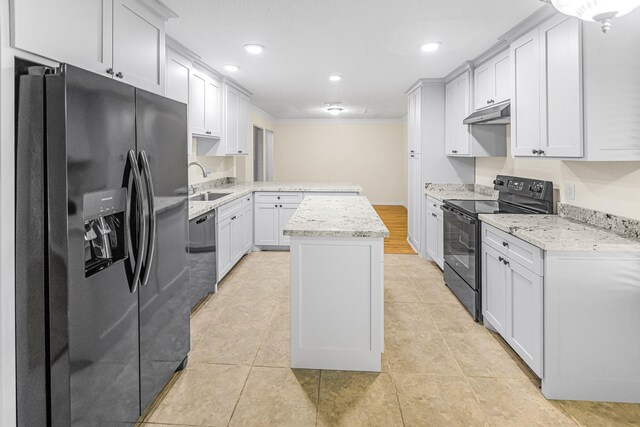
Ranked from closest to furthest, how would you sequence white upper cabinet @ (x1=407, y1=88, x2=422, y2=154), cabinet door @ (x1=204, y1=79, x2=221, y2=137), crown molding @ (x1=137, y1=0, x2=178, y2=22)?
1. crown molding @ (x1=137, y1=0, x2=178, y2=22)
2. cabinet door @ (x1=204, y1=79, x2=221, y2=137)
3. white upper cabinet @ (x1=407, y1=88, x2=422, y2=154)

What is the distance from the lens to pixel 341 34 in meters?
3.13

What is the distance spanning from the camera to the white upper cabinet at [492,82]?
331cm

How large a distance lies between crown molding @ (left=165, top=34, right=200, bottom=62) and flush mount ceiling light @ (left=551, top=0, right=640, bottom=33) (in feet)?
9.25

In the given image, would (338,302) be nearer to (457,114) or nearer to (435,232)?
(435,232)

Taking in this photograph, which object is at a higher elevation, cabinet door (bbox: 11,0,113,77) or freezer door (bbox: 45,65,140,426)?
cabinet door (bbox: 11,0,113,77)

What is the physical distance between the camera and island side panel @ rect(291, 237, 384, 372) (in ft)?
7.51

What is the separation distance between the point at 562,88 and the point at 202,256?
291 cm

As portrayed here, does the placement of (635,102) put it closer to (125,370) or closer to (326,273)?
(326,273)

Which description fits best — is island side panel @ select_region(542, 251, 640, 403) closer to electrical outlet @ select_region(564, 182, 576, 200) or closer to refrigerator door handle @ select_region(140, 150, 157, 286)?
electrical outlet @ select_region(564, 182, 576, 200)

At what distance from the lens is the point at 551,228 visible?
2.38 meters

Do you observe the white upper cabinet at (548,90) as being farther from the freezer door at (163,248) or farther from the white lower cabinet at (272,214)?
the white lower cabinet at (272,214)

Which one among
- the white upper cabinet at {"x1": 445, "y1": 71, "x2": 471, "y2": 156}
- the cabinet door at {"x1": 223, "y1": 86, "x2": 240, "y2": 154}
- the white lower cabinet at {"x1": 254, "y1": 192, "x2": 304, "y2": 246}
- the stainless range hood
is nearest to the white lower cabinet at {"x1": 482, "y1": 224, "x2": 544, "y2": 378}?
the stainless range hood

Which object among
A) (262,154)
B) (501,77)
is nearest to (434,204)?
(501,77)

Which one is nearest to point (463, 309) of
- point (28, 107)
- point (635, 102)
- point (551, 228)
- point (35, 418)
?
point (551, 228)
